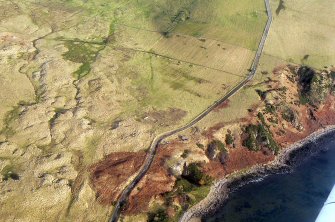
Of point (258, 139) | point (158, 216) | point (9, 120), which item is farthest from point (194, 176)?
point (9, 120)

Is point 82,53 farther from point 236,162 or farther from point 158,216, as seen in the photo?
point 158,216

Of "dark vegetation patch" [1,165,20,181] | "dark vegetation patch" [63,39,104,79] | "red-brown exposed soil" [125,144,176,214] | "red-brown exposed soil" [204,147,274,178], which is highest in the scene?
"dark vegetation patch" [63,39,104,79]

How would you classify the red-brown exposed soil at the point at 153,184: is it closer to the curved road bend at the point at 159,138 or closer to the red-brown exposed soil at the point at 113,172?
the curved road bend at the point at 159,138

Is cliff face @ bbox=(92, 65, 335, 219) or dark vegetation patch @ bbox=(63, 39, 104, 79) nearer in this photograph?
cliff face @ bbox=(92, 65, 335, 219)

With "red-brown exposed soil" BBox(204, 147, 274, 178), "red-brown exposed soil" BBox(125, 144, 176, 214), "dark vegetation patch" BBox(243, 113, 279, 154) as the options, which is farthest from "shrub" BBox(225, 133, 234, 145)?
"red-brown exposed soil" BBox(125, 144, 176, 214)

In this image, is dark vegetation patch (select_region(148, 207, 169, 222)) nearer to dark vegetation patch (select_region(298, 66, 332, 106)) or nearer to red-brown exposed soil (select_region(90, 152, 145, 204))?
red-brown exposed soil (select_region(90, 152, 145, 204))

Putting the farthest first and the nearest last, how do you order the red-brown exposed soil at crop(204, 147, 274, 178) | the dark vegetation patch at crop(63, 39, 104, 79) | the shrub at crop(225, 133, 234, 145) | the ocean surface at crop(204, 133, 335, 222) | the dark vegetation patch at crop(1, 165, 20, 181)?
the dark vegetation patch at crop(63, 39, 104, 79)
the shrub at crop(225, 133, 234, 145)
the red-brown exposed soil at crop(204, 147, 274, 178)
the ocean surface at crop(204, 133, 335, 222)
the dark vegetation patch at crop(1, 165, 20, 181)
